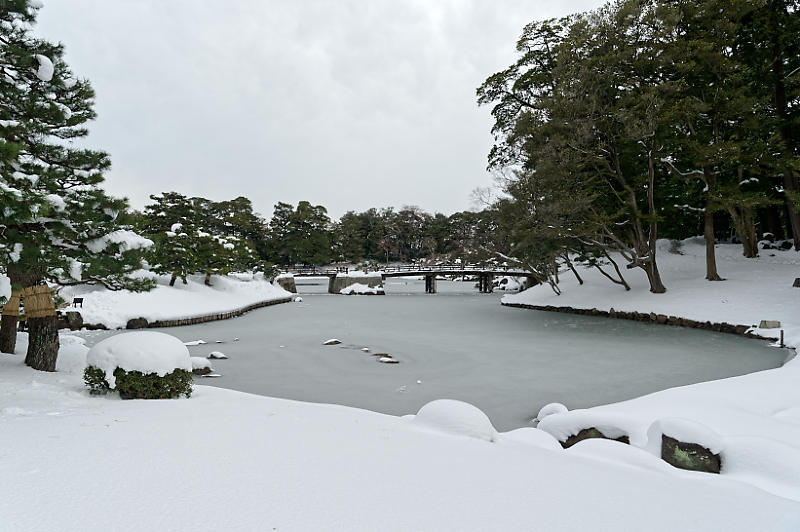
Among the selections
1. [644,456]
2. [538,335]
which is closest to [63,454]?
[644,456]

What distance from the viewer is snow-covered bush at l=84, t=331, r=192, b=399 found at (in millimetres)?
5383

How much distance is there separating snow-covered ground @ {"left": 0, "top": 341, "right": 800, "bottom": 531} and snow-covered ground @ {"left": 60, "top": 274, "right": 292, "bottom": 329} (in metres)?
13.7

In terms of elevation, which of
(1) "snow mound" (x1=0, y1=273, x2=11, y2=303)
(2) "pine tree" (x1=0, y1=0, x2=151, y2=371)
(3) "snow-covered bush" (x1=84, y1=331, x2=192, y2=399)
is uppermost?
(2) "pine tree" (x1=0, y1=0, x2=151, y2=371)

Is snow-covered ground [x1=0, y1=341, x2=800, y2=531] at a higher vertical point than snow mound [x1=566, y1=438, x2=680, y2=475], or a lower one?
higher

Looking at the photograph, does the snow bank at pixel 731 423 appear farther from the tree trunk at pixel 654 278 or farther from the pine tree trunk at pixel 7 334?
the tree trunk at pixel 654 278

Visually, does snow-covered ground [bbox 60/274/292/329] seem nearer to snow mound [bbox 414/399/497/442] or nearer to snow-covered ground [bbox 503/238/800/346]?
snow mound [bbox 414/399/497/442]

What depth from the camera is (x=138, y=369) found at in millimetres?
5387

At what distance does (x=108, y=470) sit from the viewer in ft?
9.61

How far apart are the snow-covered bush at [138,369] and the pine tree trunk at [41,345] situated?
6.04ft

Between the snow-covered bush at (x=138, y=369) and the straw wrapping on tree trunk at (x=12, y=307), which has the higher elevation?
the straw wrapping on tree trunk at (x=12, y=307)

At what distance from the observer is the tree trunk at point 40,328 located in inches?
263

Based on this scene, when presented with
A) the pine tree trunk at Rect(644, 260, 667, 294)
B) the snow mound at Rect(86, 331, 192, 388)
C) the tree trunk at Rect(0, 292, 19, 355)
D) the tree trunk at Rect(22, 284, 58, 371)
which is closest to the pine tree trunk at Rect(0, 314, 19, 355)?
the tree trunk at Rect(0, 292, 19, 355)

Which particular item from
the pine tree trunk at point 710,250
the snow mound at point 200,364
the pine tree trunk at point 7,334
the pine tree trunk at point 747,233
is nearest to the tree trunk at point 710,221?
the pine tree trunk at point 710,250

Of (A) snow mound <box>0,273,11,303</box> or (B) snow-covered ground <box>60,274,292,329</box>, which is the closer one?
(A) snow mound <box>0,273,11,303</box>
